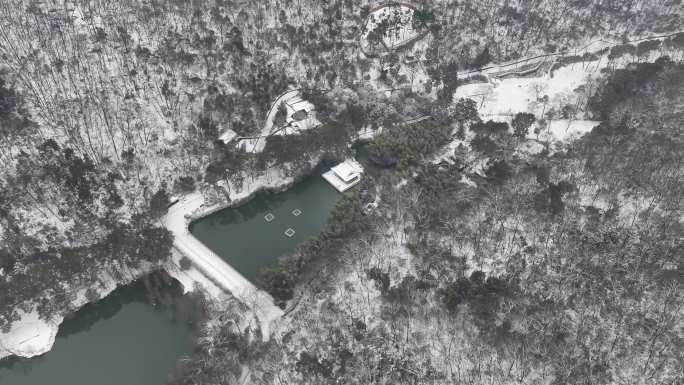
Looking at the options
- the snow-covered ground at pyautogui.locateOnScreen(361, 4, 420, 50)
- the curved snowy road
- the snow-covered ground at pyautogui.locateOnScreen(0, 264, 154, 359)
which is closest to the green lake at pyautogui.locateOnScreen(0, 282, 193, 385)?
the snow-covered ground at pyautogui.locateOnScreen(0, 264, 154, 359)

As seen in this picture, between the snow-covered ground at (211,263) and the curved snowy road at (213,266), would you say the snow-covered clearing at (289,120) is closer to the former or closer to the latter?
the snow-covered ground at (211,263)

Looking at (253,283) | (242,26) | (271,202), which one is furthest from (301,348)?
(242,26)

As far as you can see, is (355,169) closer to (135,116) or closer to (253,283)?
(253,283)

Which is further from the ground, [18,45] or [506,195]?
[18,45]

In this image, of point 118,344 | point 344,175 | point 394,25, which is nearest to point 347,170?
point 344,175

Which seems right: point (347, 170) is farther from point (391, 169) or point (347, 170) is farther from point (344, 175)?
point (391, 169)

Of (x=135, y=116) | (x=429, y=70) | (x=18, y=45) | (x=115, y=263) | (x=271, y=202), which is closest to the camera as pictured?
(x=115, y=263)

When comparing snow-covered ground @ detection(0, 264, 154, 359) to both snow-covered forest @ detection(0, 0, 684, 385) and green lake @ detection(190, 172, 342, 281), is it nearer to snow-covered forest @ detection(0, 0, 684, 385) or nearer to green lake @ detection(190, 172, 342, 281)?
snow-covered forest @ detection(0, 0, 684, 385)
